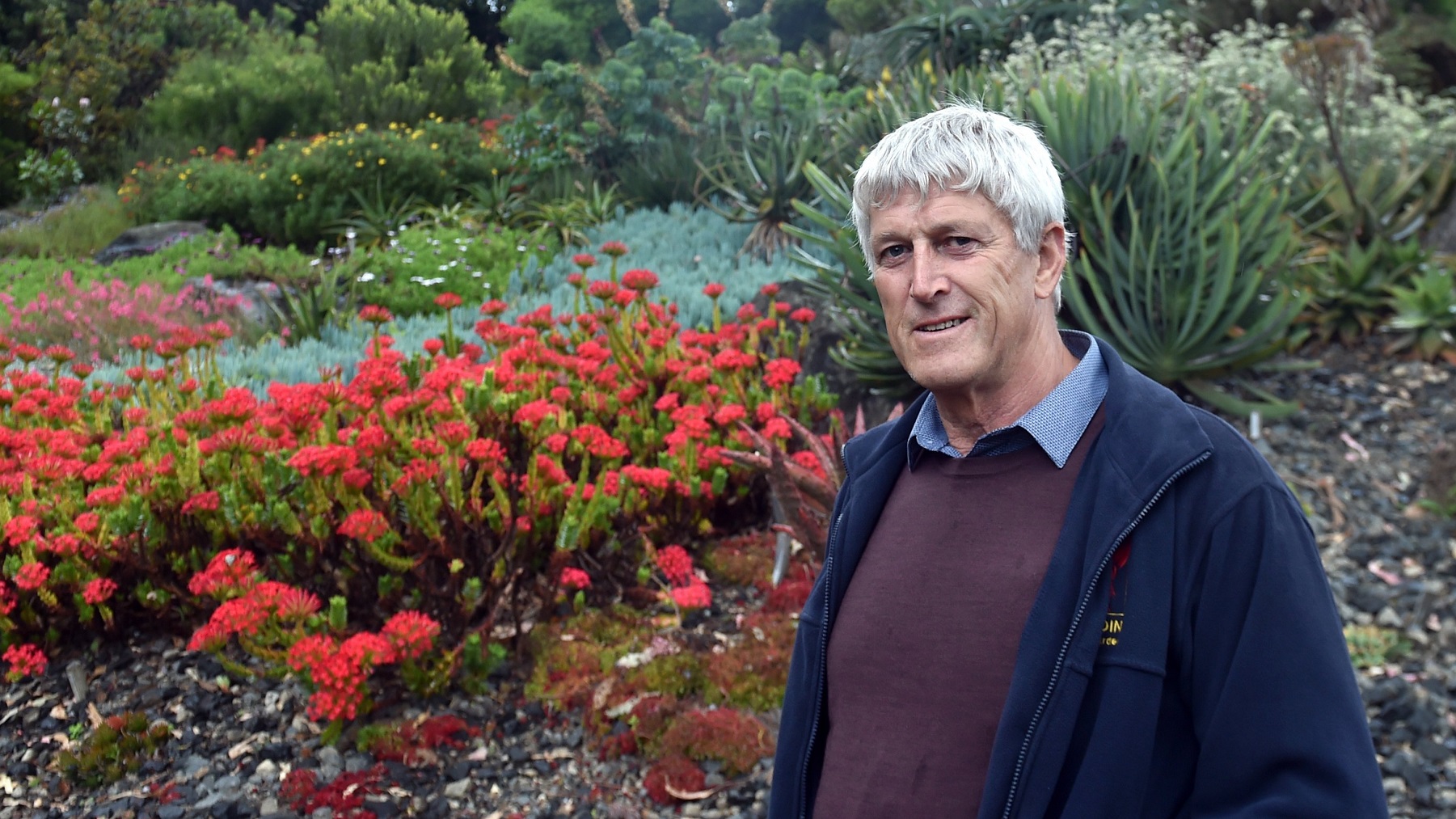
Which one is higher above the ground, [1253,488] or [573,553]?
[1253,488]

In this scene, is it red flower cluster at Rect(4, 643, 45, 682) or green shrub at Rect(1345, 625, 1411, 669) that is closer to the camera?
red flower cluster at Rect(4, 643, 45, 682)

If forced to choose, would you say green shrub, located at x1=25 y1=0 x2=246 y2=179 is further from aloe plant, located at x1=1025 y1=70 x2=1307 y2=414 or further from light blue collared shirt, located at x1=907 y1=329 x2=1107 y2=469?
light blue collared shirt, located at x1=907 y1=329 x2=1107 y2=469

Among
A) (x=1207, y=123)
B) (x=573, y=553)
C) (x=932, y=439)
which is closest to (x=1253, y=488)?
(x=932, y=439)

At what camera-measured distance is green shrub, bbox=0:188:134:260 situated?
13555 millimetres

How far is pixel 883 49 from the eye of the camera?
1714 cm

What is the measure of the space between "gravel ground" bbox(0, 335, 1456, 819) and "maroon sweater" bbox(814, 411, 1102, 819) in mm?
1541

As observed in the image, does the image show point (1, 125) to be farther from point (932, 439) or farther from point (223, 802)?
point (932, 439)

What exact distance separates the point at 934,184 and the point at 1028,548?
0.55 metres

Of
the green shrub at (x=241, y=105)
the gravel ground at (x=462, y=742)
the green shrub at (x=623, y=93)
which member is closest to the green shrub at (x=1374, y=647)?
the gravel ground at (x=462, y=742)

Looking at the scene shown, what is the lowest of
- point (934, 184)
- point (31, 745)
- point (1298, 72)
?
point (31, 745)

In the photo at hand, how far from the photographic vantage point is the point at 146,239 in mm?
12961

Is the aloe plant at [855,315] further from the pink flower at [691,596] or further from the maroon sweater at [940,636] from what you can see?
the maroon sweater at [940,636]

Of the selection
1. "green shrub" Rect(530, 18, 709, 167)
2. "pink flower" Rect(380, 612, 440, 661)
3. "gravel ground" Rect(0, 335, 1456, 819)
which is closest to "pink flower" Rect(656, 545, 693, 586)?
"gravel ground" Rect(0, 335, 1456, 819)

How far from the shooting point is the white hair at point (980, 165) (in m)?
1.66
